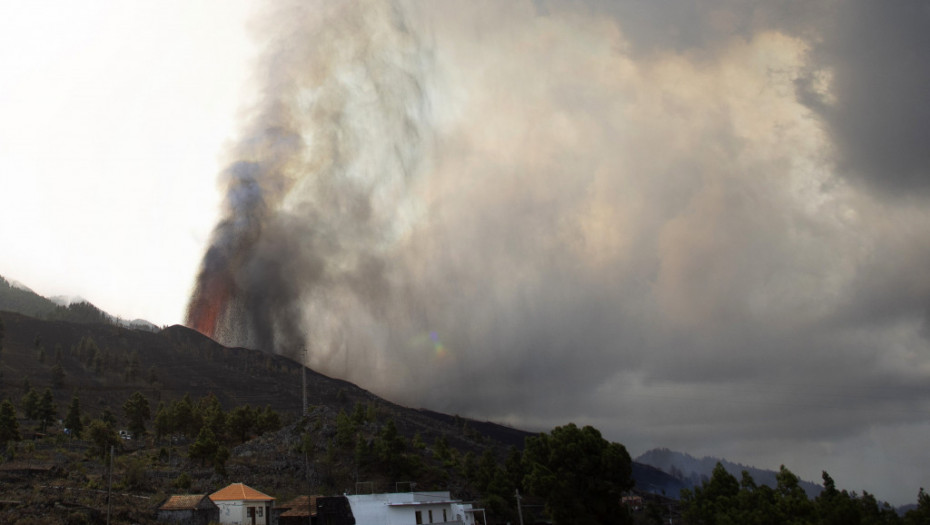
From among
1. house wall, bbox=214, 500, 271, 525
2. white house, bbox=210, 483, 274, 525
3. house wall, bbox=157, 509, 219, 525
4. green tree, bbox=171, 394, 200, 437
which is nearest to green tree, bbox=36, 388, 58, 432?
green tree, bbox=171, 394, 200, 437

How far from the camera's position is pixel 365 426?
158 m

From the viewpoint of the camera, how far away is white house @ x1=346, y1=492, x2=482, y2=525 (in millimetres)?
78438

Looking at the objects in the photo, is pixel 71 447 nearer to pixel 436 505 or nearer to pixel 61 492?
pixel 61 492

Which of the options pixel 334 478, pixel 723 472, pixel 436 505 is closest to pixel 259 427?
pixel 334 478

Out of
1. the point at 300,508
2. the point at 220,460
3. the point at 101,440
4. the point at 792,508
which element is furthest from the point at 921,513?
the point at 101,440

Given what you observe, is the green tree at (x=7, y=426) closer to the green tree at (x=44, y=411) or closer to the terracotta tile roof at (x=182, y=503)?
the green tree at (x=44, y=411)

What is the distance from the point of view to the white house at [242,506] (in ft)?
243

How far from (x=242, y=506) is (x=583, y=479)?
145 ft

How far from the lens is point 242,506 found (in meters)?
75.0

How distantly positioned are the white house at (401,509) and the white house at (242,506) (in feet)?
36.2

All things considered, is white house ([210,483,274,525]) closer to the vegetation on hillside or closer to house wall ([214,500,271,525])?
house wall ([214,500,271,525])

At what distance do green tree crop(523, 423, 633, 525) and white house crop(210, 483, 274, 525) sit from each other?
35.3m

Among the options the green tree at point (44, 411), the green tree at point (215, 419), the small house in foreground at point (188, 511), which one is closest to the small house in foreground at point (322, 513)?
the small house in foreground at point (188, 511)

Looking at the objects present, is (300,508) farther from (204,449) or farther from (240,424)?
(240,424)
